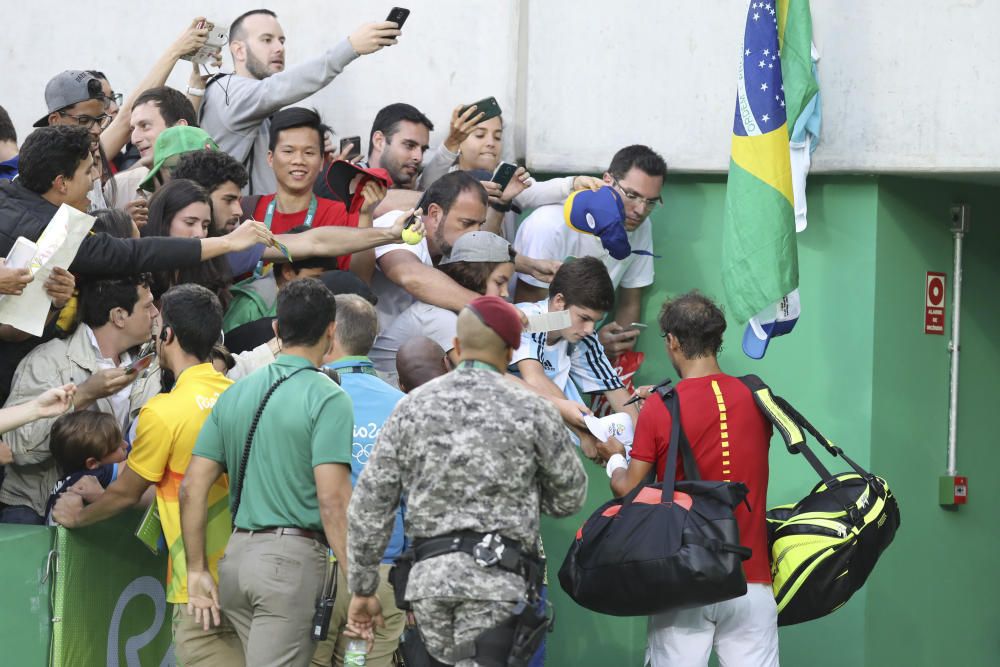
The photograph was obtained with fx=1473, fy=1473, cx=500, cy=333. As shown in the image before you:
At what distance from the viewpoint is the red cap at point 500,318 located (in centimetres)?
464

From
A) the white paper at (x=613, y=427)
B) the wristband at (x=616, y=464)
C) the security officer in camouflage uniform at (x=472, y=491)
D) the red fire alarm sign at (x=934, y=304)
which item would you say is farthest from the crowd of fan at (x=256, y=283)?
the red fire alarm sign at (x=934, y=304)

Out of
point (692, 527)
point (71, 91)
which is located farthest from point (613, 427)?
point (71, 91)

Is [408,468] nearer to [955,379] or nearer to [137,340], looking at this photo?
[137,340]

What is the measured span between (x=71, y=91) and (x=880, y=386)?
4.30m

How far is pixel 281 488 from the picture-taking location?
5.16 meters

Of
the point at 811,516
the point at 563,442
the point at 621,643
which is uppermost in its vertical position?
the point at 563,442

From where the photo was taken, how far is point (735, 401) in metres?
5.68

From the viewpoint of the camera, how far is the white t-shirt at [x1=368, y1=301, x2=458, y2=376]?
678 centimetres

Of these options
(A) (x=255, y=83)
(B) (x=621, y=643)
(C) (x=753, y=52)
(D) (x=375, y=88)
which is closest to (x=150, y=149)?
(A) (x=255, y=83)

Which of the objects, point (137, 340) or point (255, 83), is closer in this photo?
point (137, 340)

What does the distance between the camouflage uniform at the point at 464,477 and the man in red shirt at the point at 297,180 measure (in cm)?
255

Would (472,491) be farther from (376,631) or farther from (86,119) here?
(86,119)

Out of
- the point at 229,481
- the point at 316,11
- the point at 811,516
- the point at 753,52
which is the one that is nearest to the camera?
the point at 229,481

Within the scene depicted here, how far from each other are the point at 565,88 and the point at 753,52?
1.42 meters
